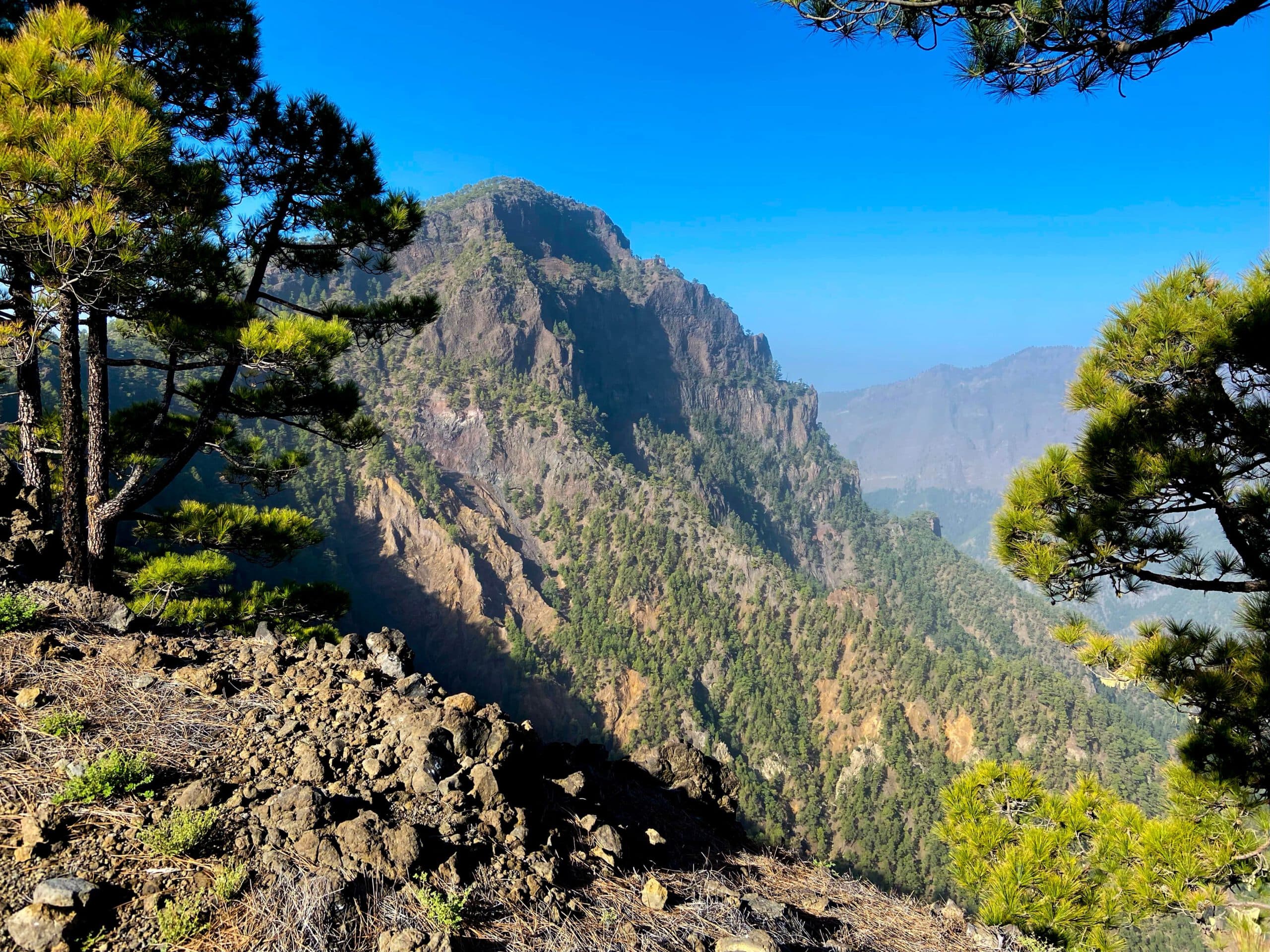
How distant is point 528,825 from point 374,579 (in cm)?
6803

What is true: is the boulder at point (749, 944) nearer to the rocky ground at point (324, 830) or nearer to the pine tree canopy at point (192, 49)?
the rocky ground at point (324, 830)

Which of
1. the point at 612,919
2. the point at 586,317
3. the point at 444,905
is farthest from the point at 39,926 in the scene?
the point at 586,317

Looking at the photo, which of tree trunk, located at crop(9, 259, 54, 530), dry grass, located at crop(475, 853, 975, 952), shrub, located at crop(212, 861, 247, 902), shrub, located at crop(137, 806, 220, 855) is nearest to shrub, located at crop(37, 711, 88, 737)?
shrub, located at crop(137, 806, 220, 855)

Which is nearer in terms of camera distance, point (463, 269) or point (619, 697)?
point (619, 697)

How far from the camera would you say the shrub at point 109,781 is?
262 cm

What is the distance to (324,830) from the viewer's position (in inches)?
106

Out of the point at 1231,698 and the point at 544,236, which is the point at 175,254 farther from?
the point at 544,236

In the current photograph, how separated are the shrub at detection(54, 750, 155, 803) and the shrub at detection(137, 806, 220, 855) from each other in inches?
11.7

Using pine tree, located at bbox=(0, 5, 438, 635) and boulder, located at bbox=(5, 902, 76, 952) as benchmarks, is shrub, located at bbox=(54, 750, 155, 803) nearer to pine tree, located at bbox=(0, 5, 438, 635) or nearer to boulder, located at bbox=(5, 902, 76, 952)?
boulder, located at bbox=(5, 902, 76, 952)

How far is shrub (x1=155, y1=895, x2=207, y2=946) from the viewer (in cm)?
215

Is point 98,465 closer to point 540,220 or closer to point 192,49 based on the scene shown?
point 192,49

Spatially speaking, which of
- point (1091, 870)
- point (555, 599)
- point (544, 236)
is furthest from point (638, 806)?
point (544, 236)

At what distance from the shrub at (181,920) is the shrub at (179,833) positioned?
23cm

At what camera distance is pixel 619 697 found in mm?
64312
